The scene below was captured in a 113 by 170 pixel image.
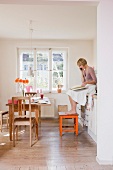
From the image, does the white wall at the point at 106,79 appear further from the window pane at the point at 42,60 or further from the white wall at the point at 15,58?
the window pane at the point at 42,60

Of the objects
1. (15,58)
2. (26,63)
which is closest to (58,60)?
(26,63)

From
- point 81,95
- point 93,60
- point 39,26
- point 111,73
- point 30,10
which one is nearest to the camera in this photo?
point 111,73

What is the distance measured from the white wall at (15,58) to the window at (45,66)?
0.67ft

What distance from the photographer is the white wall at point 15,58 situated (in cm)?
715

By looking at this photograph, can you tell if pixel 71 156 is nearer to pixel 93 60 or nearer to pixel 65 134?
pixel 65 134

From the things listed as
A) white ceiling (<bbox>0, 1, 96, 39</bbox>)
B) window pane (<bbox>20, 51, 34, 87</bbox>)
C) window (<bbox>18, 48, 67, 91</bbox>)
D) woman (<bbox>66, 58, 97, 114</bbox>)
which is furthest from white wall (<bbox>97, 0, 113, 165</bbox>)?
window pane (<bbox>20, 51, 34, 87</bbox>)

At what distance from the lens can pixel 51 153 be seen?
3.75 metres

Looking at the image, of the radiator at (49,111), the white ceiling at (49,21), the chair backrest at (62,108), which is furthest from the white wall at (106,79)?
the radiator at (49,111)

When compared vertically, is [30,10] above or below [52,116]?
above

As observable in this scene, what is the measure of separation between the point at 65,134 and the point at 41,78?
8.81ft

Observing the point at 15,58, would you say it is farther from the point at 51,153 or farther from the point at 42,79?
the point at 51,153

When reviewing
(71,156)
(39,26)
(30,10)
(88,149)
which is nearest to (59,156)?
(71,156)

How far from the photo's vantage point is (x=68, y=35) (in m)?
6.57

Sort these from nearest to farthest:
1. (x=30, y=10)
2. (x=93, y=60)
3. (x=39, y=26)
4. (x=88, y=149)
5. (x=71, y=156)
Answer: (x=71, y=156) → (x=88, y=149) → (x=30, y=10) → (x=39, y=26) → (x=93, y=60)
